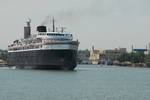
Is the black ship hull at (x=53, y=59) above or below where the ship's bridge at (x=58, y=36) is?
below

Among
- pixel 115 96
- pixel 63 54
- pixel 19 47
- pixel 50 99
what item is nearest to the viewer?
pixel 50 99

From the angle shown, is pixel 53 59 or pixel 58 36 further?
pixel 58 36

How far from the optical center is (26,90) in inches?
2341

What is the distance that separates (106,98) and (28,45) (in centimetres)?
7095

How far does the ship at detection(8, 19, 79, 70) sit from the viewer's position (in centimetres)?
10594

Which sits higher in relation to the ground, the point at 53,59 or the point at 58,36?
the point at 58,36

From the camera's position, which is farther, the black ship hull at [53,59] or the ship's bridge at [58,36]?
the ship's bridge at [58,36]

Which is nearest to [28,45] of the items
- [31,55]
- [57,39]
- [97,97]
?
[31,55]

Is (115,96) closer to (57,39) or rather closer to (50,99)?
(50,99)

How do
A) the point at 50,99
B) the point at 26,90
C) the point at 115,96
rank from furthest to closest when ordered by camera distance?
1. the point at 26,90
2. the point at 115,96
3. the point at 50,99

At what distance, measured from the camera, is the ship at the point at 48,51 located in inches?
4171

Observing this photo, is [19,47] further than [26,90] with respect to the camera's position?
Yes

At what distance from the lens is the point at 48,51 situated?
108 metres

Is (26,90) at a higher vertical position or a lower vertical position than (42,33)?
lower
